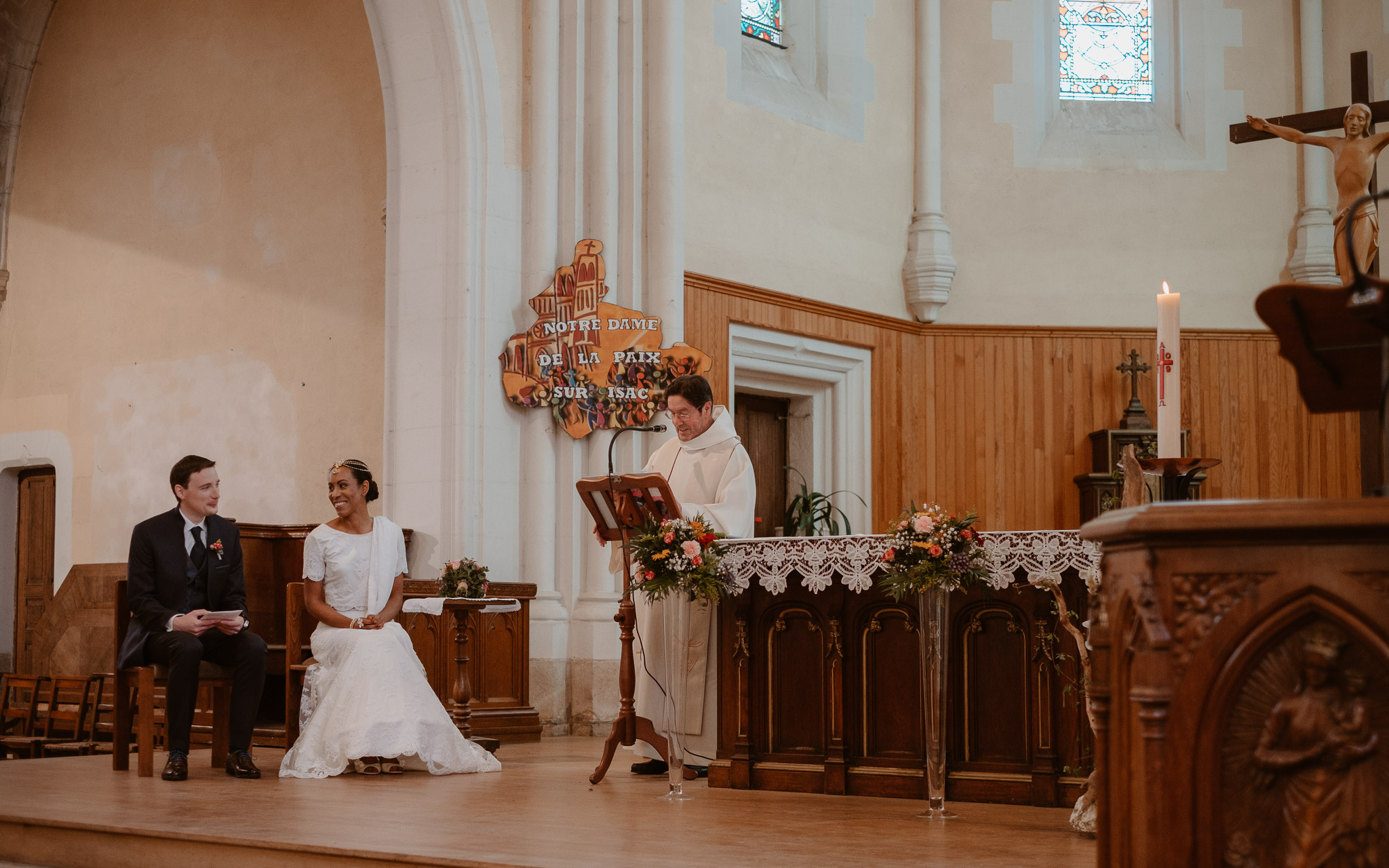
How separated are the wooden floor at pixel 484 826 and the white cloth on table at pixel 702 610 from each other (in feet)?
0.84

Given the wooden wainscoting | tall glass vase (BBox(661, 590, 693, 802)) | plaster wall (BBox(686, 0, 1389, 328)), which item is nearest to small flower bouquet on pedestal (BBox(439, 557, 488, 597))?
tall glass vase (BBox(661, 590, 693, 802))

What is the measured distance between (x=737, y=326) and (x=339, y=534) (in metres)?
4.24

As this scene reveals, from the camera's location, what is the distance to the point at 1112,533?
2537mm

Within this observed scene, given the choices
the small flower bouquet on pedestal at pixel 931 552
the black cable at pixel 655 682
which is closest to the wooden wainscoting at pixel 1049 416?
the black cable at pixel 655 682

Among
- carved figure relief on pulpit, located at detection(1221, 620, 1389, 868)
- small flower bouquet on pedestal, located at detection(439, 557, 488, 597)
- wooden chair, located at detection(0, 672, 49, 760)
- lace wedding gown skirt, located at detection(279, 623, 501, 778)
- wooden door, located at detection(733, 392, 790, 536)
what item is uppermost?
wooden door, located at detection(733, 392, 790, 536)

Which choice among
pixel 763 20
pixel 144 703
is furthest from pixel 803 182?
pixel 144 703

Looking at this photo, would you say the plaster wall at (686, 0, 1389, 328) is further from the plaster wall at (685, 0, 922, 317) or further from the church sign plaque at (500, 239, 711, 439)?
the church sign plaque at (500, 239, 711, 439)

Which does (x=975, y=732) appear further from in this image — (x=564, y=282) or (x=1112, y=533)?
(x=564, y=282)

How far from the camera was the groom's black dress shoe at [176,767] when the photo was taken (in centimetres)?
615

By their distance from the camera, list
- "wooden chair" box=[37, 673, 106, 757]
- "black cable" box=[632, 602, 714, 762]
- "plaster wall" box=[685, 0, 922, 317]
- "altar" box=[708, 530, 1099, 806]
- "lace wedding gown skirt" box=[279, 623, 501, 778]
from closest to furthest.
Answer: "altar" box=[708, 530, 1099, 806]
"black cable" box=[632, 602, 714, 762]
"lace wedding gown skirt" box=[279, 623, 501, 778]
"wooden chair" box=[37, 673, 106, 757]
"plaster wall" box=[685, 0, 922, 317]

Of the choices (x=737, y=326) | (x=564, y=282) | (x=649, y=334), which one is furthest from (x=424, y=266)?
(x=737, y=326)

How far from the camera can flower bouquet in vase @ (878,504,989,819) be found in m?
5.03

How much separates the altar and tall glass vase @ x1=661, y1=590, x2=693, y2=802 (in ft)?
0.88

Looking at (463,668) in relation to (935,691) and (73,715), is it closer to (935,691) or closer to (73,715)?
(73,715)
